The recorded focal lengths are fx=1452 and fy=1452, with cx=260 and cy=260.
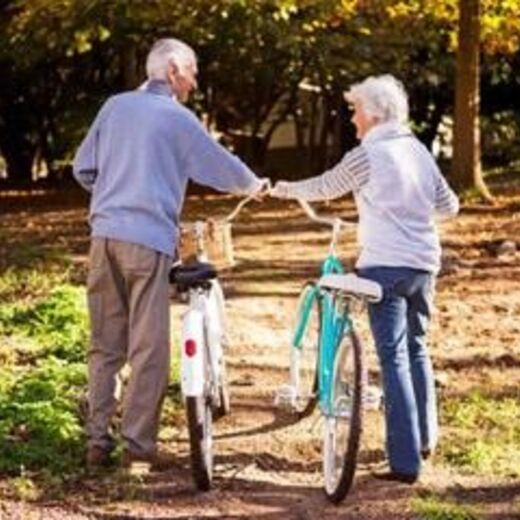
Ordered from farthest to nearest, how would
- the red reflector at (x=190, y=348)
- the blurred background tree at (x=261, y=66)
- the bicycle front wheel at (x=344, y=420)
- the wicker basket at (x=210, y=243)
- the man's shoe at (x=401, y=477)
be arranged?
the blurred background tree at (x=261, y=66) < the wicker basket at (x=210, y=243) < the man's shoe at (x=401, y=477) < the red reflector at (x=190, y=348) < the bicycle front wheel at (x=344, y=420)

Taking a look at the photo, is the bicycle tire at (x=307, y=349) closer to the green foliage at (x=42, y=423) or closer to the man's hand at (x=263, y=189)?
the man's hand at (x=263, y=189)

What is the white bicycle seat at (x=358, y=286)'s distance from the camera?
6066mm

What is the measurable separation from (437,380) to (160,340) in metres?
2.75

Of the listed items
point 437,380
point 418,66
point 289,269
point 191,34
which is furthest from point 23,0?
point 437,380

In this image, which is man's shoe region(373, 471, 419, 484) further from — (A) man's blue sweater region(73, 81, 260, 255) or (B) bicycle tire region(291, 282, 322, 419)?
(A) man's blue sweater region(73, 81, 260, 255)

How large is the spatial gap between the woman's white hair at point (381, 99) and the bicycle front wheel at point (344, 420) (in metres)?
0.95

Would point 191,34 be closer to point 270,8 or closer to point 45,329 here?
point 270,8

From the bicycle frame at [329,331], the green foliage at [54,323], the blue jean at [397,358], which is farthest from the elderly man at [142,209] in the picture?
the green foliage at [54,323]

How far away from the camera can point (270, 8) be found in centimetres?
1941

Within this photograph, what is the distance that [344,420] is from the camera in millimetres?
6148

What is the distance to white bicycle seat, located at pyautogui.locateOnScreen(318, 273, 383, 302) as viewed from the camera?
607 cm

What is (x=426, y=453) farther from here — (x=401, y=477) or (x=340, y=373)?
(x=340, y=373)

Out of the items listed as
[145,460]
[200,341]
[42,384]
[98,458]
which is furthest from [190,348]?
[42,384]

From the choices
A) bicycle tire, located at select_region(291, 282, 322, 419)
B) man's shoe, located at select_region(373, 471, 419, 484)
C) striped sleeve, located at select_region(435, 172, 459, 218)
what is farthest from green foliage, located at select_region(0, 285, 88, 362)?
striped sleeve, located at select_region(435, 172, 459, 218)
